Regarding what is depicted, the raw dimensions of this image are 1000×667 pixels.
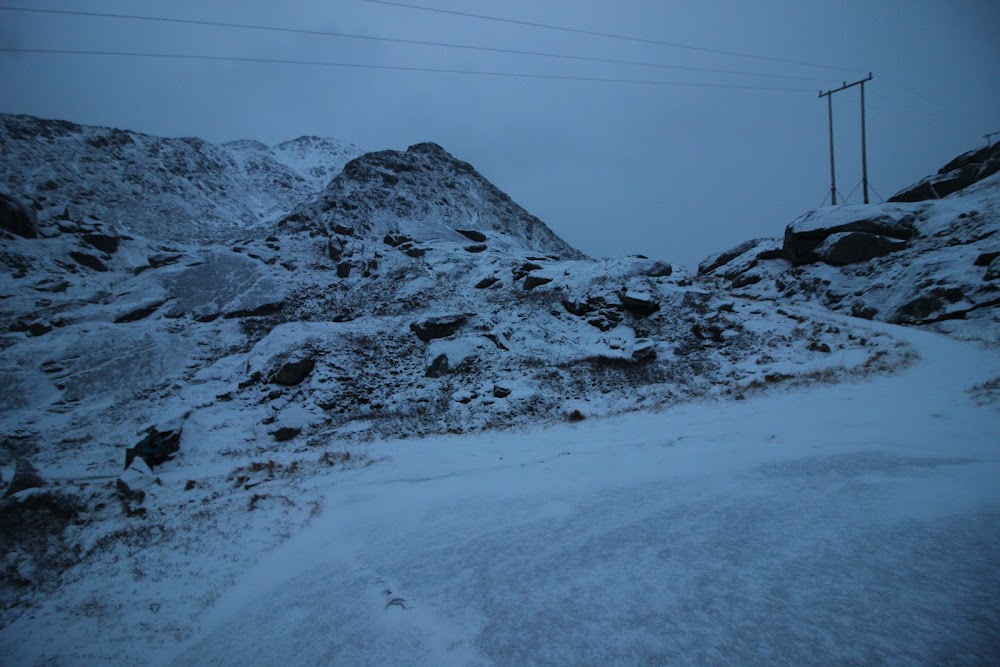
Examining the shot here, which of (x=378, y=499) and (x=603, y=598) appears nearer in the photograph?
(x=603, y=598)

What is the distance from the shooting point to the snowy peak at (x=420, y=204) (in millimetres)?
29016

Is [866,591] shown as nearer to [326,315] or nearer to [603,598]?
[603,598]

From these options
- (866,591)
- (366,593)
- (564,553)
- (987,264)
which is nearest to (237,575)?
(366,593)

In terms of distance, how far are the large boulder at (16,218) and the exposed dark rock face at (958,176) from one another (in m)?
49.7

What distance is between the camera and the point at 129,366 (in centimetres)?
1526

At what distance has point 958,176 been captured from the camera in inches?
960

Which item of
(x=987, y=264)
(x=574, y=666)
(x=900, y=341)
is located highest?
(x=987, y=264)

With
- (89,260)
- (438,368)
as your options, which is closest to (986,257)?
(438,368)

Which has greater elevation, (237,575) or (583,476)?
(583,476)

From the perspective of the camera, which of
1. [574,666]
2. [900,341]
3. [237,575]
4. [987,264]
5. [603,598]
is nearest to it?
[574,666]

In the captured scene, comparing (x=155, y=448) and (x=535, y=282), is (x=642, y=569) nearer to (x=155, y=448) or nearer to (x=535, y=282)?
(x=155, y=448)

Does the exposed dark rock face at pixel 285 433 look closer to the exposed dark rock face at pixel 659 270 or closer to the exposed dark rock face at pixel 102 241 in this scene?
the exposed dark rock face at pixel 659 270

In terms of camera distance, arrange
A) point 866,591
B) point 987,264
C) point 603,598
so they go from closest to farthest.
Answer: point 866,591 → point 603,598 → point 987,264

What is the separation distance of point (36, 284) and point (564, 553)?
27187 millimetres
